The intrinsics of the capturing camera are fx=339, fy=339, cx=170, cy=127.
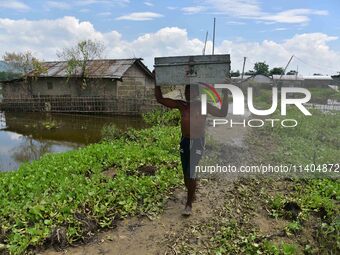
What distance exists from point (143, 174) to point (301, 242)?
275 centimetres

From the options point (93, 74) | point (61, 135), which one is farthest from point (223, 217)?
point (93, 74)

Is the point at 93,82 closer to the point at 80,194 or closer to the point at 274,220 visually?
the point at 80,194

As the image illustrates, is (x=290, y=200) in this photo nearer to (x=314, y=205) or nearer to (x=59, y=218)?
(x=314, y=205)

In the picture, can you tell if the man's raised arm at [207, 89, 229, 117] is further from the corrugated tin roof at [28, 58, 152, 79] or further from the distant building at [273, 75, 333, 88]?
the corrugated tin roof at [28, 58, 152, 79]

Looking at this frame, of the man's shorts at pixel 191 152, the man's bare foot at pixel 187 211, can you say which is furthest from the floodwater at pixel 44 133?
the man's shorts at pixel 191 152

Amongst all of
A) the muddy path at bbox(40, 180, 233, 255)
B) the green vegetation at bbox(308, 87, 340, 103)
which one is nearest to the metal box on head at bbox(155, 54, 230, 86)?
the muddy path at bbox(40, 180, 233, 255)

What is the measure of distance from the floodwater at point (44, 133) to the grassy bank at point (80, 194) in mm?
4144

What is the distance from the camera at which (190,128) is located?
4199mm

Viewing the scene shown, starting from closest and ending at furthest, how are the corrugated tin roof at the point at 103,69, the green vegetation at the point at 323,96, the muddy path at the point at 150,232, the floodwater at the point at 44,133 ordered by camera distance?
the muddy path at the point at 150,232
the floodwater at the point at 44,133
the green vegetation at the point at 323,96
the corrugated tin roof at the point at 103,69

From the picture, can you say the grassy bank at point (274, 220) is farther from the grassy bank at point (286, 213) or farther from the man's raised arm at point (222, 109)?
the man's raised arm at point (222, 109)

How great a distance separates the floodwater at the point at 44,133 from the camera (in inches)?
470

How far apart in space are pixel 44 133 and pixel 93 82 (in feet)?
24.8

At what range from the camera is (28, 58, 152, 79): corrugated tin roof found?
72.4 ft

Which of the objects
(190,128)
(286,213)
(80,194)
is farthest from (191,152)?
(80,194)
